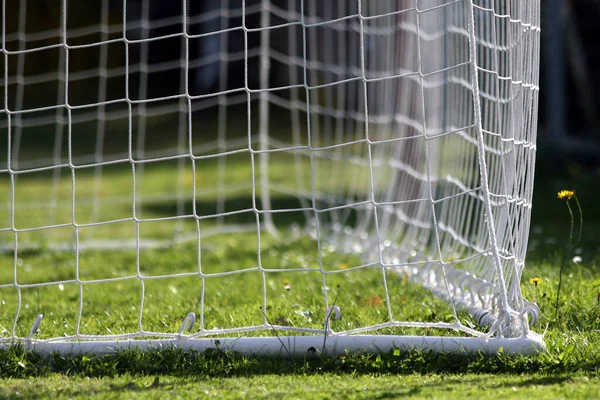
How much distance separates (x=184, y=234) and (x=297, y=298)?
116 inches

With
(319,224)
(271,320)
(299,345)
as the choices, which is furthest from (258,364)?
(319,224)

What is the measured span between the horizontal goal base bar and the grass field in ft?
0.13

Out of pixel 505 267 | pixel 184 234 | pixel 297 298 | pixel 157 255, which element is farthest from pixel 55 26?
pixel 505 267

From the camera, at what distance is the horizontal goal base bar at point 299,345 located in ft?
12.0

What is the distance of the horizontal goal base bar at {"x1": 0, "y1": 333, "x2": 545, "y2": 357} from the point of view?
12.0 feet

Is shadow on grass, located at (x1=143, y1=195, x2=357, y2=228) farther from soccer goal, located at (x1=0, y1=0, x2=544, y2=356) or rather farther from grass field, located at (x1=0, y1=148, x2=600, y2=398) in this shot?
grass field, located at (x1=0, y1=148, x2=600, y2=398)

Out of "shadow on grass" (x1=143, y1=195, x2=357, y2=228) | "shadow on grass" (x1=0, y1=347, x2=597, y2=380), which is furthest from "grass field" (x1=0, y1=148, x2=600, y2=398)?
"shadow on grass" (x1=143, y1=195, x2=357, y2=228)

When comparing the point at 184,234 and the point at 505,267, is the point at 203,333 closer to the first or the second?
the point at 505,267

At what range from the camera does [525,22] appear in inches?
168

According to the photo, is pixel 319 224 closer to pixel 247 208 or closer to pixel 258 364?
pixel 247 208

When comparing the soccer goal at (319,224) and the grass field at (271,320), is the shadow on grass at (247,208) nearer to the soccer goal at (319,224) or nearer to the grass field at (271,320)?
the soccer goal at (319,224)

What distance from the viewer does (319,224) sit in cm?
717

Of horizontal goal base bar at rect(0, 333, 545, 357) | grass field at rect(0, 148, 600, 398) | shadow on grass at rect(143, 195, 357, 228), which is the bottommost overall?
shadow on grass at rect(143, 195, 357, 228)

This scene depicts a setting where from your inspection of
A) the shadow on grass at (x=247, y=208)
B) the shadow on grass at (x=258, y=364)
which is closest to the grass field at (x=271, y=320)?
the shadow on grass at (x=258, y=364)
